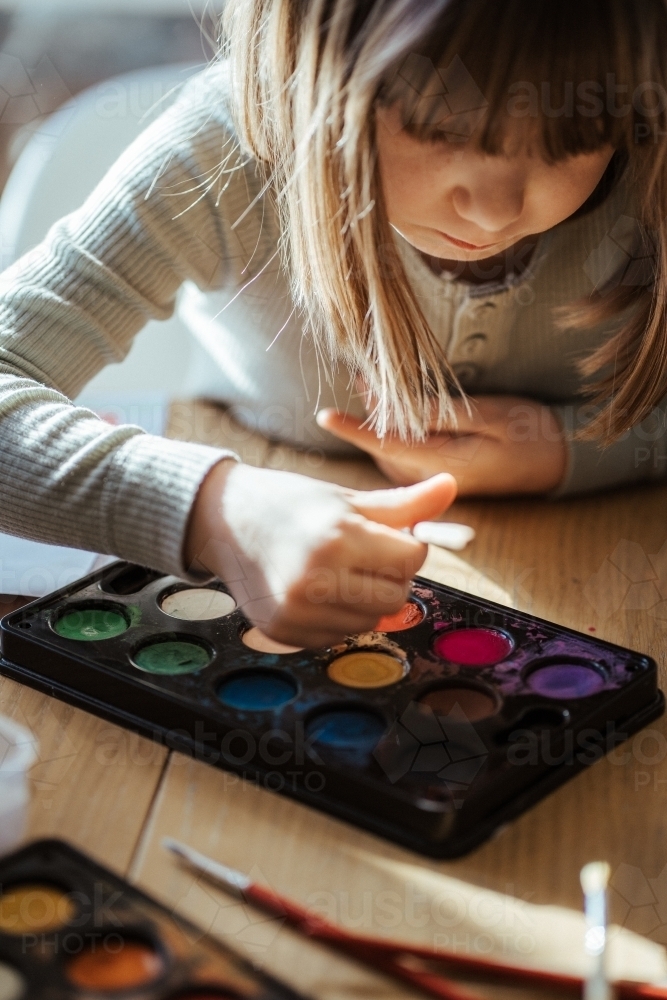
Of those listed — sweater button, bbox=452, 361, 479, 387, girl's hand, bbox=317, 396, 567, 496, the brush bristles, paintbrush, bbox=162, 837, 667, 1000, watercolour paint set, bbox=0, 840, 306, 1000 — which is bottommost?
the brush bristles

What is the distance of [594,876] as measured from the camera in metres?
0.42

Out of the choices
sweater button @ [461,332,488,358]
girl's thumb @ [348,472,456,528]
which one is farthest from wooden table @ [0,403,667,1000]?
sweater button @ [461,332,488,358]

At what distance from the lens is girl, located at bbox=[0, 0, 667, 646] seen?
19.2 inches

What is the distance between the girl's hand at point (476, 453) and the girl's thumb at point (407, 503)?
17 cm

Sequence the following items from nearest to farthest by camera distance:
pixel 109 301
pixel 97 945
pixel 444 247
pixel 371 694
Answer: pixel 97 945, pixel 371 694, pixel 444 247, pixel 109 301

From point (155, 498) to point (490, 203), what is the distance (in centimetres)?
21

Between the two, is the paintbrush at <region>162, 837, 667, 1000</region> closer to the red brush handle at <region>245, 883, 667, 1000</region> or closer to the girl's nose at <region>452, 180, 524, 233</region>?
the red brush handle at <region>245, 883, 667, 1000</region>

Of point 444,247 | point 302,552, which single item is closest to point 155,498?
point 302,552

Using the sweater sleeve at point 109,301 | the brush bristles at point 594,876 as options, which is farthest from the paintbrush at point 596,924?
the sweater sleeve at point 109,301

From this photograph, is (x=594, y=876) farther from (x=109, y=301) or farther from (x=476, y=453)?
(x=109, y=301)

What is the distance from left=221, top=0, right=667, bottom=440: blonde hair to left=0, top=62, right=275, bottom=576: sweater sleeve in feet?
0.14

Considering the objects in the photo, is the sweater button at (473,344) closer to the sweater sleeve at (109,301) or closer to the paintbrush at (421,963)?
the sweater sleeve at (109,301)

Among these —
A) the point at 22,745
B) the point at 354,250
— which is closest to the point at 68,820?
the point at 22,745

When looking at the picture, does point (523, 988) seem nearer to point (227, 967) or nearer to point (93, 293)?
point (227, 967)
